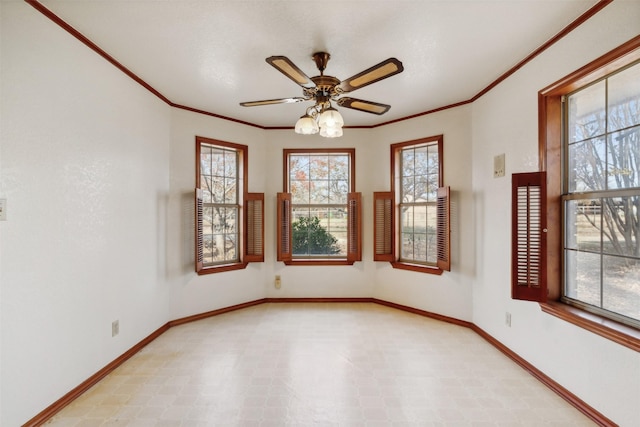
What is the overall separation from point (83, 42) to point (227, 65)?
1.05 meters

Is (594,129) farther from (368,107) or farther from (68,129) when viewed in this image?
(68,129)

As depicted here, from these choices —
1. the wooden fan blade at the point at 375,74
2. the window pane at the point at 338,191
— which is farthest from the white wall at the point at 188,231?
the wooden fan blade at the point at 375,74

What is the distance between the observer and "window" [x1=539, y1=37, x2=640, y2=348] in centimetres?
187

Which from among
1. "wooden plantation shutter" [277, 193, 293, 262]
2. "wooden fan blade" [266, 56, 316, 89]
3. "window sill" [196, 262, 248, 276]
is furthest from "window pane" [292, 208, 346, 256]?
"wooden fan blade" [266, 56, 316, 89]

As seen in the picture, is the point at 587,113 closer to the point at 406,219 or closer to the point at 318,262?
the point at 406,219

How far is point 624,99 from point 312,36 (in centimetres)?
209

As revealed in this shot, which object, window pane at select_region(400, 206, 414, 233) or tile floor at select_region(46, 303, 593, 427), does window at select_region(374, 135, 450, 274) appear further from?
tile floor at select_region(46, 303, 593, 427)

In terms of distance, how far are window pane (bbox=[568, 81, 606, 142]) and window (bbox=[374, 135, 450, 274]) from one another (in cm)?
152

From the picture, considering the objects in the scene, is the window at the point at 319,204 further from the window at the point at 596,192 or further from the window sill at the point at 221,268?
the window at the point at 596,192

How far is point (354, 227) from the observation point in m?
4.46

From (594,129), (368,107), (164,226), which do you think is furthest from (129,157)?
(594,129)

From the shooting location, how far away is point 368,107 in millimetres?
2658

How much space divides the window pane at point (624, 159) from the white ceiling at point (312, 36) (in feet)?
2.84

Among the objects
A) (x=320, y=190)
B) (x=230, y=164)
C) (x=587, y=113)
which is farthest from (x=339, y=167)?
(x=587, y=113)
